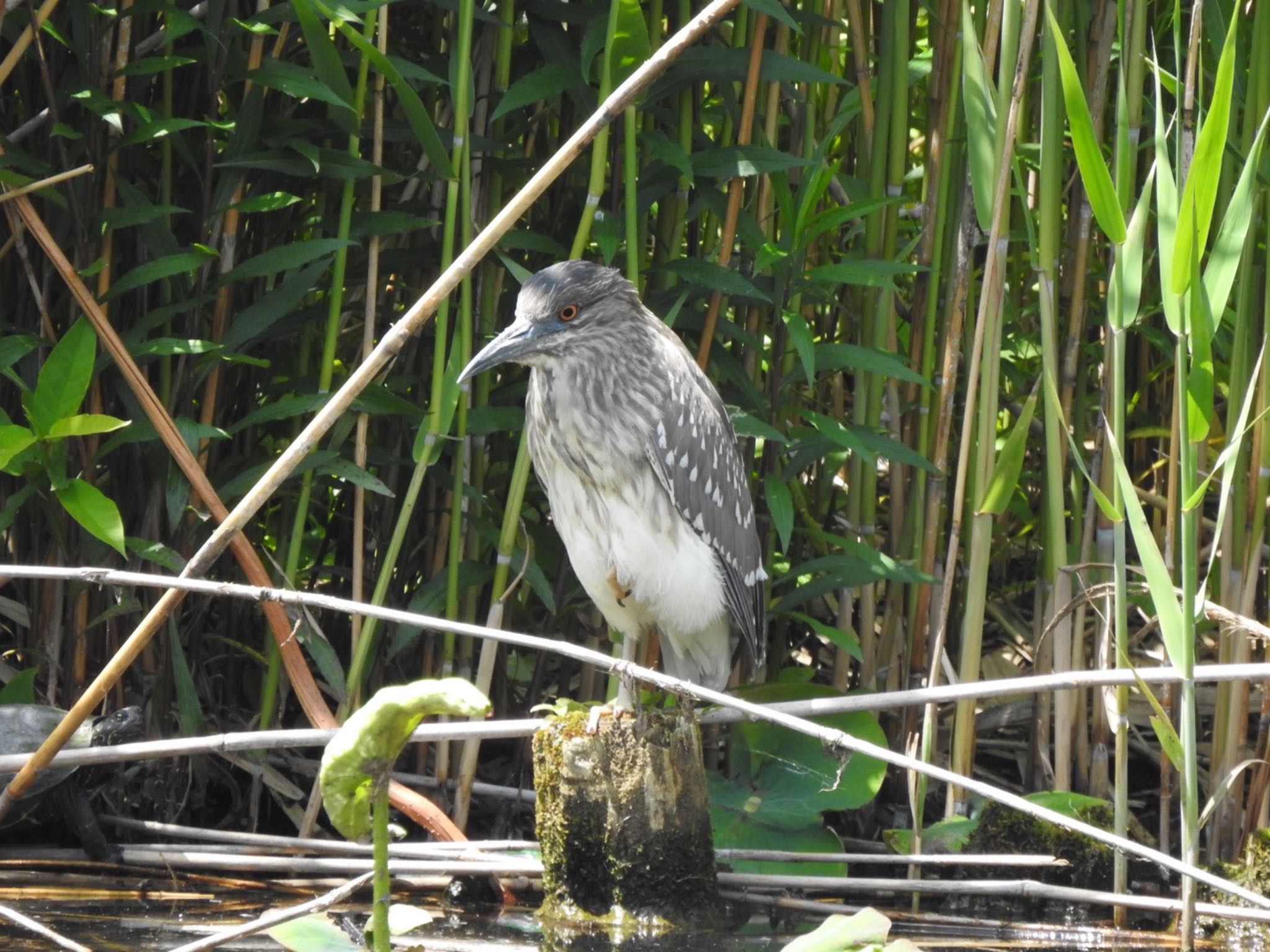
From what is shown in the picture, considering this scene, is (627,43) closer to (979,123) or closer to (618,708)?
(979,123)

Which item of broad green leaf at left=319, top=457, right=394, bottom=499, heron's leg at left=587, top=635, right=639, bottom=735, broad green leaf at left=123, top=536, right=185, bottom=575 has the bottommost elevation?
heron's leg at left=587, top=635, right=639, bottom=735

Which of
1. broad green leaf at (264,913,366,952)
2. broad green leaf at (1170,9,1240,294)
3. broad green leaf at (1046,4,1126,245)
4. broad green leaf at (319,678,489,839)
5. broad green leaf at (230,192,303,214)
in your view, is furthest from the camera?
broad green leaf at (230,192,303,214)

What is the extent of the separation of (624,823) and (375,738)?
156cm

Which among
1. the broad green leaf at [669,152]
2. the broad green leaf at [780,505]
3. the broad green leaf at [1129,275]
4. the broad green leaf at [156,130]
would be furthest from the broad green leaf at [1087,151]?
the broad green leaf at [156,130]

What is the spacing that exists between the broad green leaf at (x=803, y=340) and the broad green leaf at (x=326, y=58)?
1.32 metres

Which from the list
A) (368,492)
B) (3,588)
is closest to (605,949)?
(368,492)

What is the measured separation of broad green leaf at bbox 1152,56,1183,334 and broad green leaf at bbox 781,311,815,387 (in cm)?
107

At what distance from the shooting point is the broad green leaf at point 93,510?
3.67 meters

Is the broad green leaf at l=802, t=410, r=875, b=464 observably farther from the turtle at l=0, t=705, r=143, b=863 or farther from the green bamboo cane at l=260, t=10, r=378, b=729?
the turtle at l=0, t=705, r=143, b=863

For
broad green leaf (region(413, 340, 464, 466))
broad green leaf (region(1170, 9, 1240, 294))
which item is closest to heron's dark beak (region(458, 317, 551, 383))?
broad green leaf (region(413, 340, 464, 466))

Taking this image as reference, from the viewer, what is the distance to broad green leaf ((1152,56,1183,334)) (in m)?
3.10

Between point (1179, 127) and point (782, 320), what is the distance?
128 cm

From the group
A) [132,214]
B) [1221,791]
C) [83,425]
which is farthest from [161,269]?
[1221,791]

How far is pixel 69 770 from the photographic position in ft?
12.5
